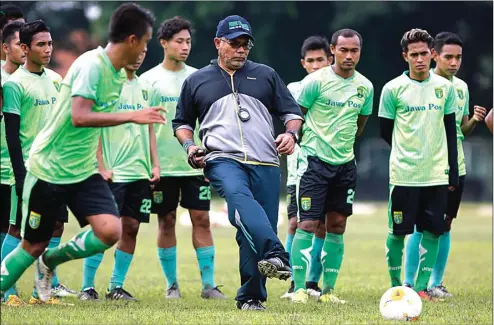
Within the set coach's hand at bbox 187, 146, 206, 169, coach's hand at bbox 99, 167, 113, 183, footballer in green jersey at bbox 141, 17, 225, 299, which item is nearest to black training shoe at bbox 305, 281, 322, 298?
footballer in green jersey at bbox 141, 17, 225, 299

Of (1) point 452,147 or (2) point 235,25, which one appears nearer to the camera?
(2) point 235,25

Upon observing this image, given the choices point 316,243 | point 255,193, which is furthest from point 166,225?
point 255,193

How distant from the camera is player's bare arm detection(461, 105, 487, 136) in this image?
1180cm

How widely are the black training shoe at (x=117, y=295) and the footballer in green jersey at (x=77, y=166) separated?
6.87ft

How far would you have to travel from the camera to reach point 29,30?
32.9ft

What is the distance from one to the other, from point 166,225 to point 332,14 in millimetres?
30696

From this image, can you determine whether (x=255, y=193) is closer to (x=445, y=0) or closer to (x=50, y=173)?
(x=50, y=173)

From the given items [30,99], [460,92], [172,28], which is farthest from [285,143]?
[460,92]

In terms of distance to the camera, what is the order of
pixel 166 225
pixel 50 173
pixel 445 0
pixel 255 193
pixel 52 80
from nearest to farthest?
pixel 50 173 < pixel 255 193 < pixel 52 80 < pixel 166 225 < pixel 445 0

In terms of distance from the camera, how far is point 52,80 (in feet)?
34.1

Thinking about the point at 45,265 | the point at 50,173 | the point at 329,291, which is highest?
the point at 50,173

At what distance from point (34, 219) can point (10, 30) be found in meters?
2.70

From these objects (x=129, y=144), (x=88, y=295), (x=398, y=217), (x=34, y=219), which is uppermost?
(x=129, y=144)

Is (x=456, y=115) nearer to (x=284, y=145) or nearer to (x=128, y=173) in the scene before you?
(x=284, y=145)
